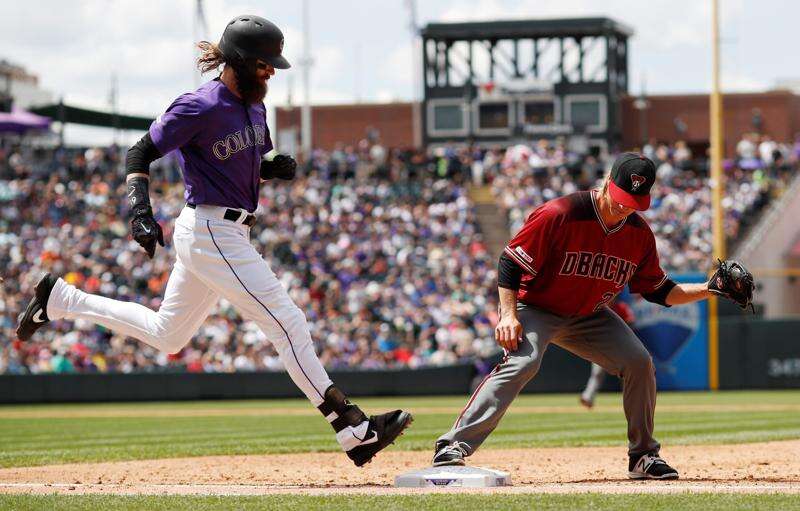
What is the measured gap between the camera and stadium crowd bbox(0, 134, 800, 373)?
74.4 feet

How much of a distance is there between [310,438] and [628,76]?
36.7 metres

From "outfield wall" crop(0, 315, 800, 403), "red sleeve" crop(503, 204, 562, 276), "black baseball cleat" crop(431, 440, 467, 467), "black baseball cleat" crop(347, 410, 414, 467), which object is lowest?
"outfield wall" crop(0, 315, 800, 403)

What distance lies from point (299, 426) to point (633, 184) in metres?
Result: 8.27

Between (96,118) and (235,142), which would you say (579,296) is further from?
(96,118)

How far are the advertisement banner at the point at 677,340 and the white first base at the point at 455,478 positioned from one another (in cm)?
1569

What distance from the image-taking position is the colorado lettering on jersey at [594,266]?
639cm

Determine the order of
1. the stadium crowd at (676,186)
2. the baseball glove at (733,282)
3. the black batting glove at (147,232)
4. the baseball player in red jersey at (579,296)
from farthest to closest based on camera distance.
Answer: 1. the stadium crowd at (676,186)
2. the baseball glove at (733,282)
3. the baseball player in red jersey at (579,296)
4. the black batting glove at (147,232)

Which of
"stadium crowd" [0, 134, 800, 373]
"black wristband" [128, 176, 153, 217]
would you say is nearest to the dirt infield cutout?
"black wristband" [128, 176, 153, 217]

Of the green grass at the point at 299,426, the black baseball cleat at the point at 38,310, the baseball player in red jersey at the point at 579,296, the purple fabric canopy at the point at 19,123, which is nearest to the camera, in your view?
the baseball player in red jersey at the point at 579,296

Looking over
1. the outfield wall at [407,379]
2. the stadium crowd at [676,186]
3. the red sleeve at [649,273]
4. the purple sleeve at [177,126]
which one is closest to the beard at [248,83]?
the purple sleeve at [177,126]

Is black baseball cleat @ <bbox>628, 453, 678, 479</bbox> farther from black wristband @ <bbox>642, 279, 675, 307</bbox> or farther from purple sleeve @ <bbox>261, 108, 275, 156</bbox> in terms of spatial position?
purple sleeve @ <bbox>261, 108, 275, 156</bbox>

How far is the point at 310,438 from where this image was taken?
11484mm

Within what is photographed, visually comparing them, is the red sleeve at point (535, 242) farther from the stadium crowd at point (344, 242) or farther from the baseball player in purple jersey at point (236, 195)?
the stadium crowd at point (344, 242)

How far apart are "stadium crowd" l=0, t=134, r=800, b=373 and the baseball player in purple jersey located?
15851 mm
